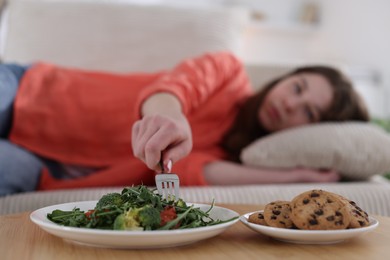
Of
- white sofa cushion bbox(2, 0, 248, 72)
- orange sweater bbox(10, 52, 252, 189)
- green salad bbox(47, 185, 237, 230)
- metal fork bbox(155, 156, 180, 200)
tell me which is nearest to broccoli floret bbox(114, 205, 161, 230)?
green salad bbox(47, 185, 237, 230)

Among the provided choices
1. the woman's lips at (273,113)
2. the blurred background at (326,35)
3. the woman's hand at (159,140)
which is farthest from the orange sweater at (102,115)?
the blurred background at (326,35)

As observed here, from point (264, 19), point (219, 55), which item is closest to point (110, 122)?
point (219, 55)

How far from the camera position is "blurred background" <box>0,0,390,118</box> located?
2.24 m

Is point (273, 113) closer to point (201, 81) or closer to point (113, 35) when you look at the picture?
point (201, 81)

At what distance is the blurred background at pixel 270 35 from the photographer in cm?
224

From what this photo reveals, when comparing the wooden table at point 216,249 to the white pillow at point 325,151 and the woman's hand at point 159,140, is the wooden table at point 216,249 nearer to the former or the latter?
the woman's hand at point 159,140

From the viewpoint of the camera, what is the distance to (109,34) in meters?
2.25

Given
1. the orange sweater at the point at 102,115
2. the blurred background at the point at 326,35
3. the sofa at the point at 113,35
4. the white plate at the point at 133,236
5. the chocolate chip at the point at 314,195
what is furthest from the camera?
the blurred background at the point at 326,35

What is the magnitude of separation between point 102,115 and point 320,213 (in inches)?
46.9

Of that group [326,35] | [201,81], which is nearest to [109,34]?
[201,81]

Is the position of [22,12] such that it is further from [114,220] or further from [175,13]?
[114,220]

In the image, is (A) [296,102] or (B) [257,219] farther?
(A) [296,102]

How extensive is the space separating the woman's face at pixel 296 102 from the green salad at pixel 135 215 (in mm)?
1164

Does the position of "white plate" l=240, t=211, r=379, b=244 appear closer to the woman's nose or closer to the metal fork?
the metal fork
